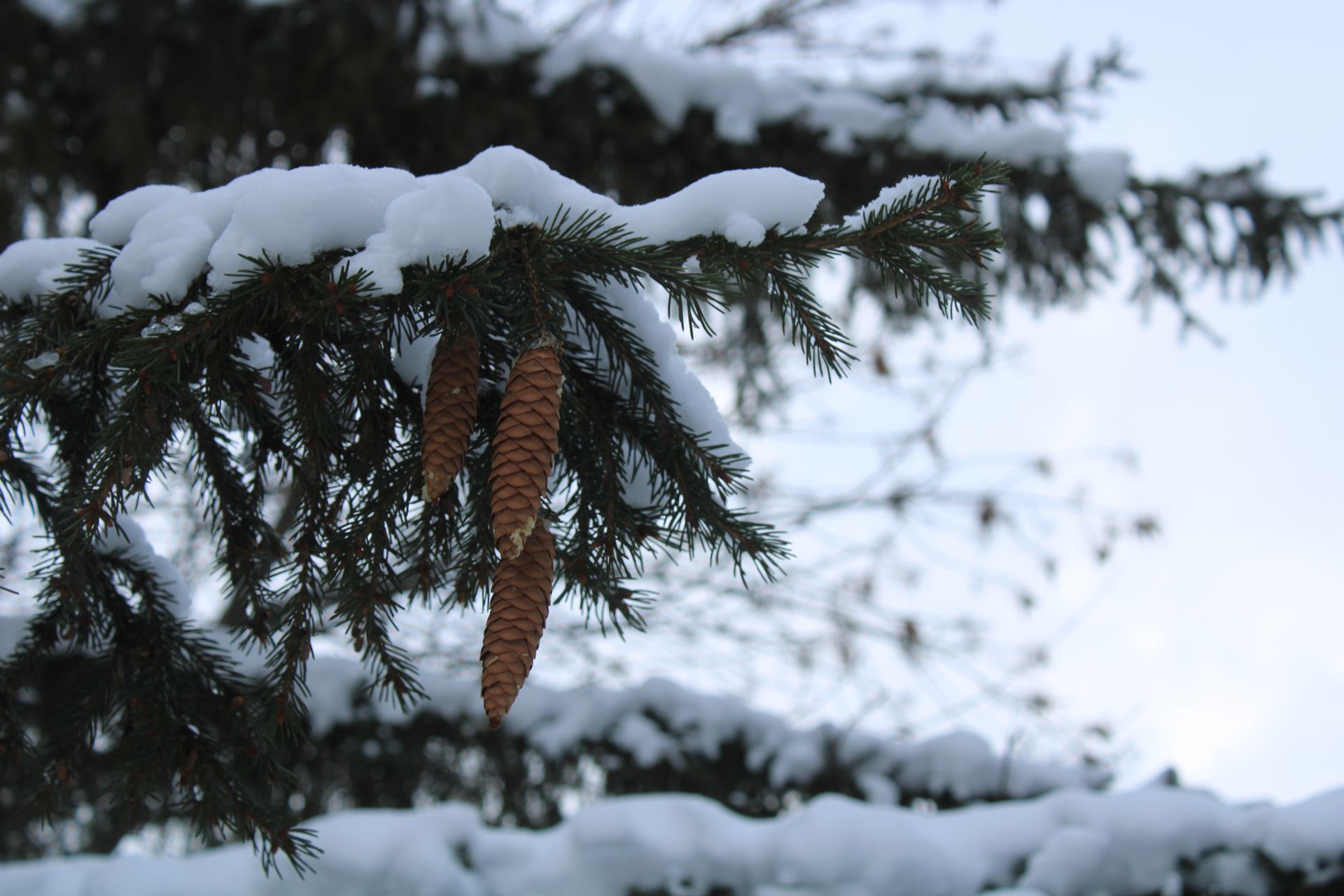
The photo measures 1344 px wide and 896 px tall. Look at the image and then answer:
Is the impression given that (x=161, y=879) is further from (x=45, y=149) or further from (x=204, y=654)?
(x=45, y=149)

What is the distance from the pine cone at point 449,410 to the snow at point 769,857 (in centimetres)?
202

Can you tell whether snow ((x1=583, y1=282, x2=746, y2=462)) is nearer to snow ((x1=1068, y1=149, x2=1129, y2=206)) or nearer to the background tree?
the background tree

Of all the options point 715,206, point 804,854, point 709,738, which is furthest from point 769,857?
point 715,206

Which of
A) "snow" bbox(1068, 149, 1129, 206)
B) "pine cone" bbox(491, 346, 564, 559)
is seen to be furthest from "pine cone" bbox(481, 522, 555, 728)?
"snow" bbox(1068, 149, 1129, 206)

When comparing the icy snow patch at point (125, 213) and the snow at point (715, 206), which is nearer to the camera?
the snow at point (715, 206)

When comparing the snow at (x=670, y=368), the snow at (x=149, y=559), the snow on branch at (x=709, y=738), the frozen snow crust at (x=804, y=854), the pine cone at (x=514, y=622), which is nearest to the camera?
the pine cone at (x=514, y=622)

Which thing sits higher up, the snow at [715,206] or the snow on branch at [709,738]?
the snow at [715,206]

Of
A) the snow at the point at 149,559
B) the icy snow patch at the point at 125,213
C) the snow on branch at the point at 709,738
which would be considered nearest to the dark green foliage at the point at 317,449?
the snow at the point at 149,559

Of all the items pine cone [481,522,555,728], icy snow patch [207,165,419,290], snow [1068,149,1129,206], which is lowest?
pine cone [481,522,555,728]

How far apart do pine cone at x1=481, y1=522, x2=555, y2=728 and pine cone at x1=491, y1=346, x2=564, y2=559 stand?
4 cm

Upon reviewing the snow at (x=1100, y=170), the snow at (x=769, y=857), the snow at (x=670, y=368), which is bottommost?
the snow at (x=769, y=857)

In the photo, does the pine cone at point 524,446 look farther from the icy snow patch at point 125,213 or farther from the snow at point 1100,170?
the snow at point 1100,170

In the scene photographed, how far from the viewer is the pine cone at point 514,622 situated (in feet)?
3.52

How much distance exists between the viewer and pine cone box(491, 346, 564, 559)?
1.07m
